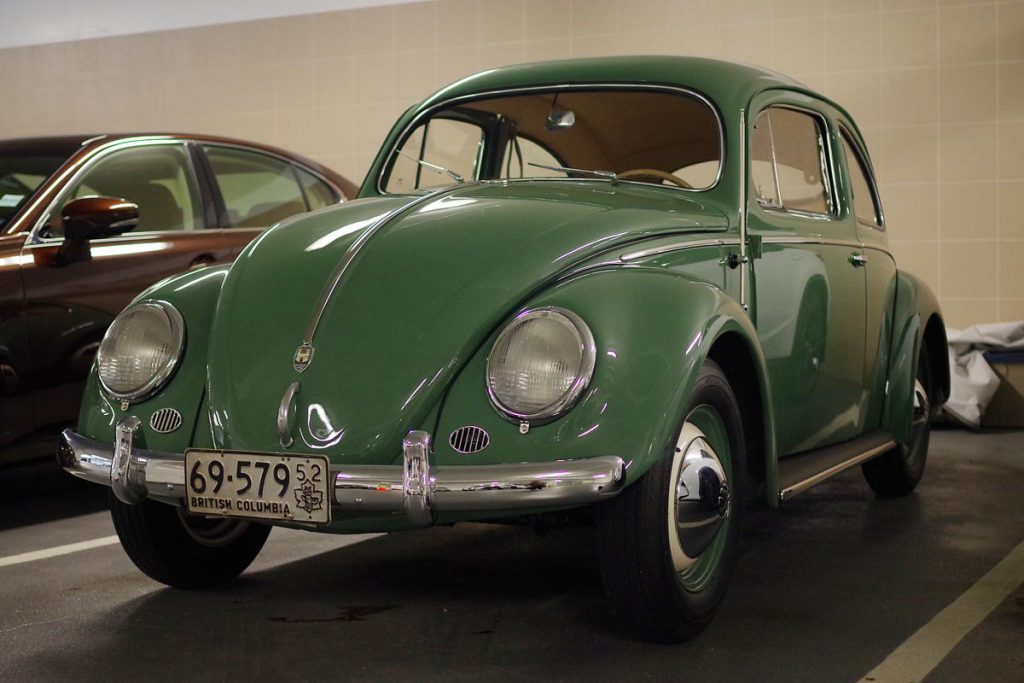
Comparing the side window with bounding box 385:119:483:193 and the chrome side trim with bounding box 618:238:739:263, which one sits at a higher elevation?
the side window with bounding box 385:119:483:193

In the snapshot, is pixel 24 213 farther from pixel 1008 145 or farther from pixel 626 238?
pixel 1008 145

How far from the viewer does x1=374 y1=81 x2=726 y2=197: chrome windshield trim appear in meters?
3.65

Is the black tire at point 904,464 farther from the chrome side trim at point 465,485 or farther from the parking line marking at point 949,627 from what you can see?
the chrome side trim at point 465,485

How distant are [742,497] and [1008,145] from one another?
4.90 meters

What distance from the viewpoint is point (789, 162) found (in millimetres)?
4016

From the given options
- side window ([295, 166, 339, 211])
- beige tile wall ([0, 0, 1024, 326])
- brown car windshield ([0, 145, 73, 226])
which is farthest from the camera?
beige tile wall ([0, 0, 1024, 326])

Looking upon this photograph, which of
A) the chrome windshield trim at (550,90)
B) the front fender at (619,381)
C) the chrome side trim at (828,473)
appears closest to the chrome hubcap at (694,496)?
the front fender at (619,381)

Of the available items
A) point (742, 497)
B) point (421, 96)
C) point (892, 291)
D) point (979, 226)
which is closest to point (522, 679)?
point (742, 497)

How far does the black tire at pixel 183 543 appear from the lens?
128 inches

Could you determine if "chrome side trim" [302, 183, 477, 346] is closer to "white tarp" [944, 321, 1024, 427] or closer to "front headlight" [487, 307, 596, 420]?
"front headlight" [487, 307, 596, 420]

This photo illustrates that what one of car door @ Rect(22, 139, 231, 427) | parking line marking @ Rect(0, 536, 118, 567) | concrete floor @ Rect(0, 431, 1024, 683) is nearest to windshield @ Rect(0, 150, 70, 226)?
car door @ Rect(22, 139, 231, 427)

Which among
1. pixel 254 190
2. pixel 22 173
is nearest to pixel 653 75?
pixel 254 190

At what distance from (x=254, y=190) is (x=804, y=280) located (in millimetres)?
2706

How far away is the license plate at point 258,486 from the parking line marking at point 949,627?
1.21 m
